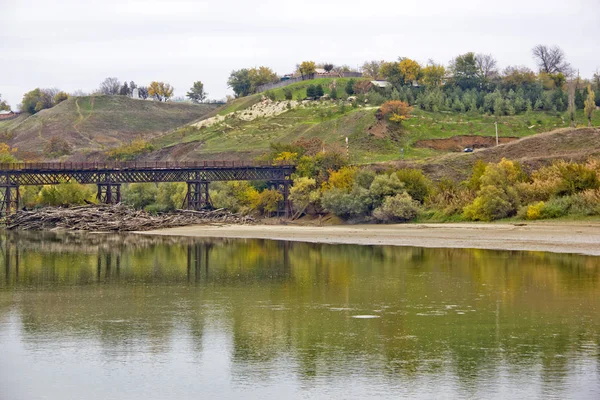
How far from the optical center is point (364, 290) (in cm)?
3966

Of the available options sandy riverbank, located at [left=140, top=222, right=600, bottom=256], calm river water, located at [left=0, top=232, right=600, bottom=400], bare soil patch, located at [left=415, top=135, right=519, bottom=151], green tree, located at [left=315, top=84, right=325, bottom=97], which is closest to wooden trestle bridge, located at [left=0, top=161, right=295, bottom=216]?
sandy riverbank, located at [left=140, top=222, right=600, bottom=256]

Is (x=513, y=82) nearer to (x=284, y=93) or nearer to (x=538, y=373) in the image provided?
(x=284, y=93)

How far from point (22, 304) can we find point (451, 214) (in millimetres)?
44807

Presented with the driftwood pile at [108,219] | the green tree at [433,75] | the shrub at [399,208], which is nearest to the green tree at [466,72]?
the green tree at [433,75]

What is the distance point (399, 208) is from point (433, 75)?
85957mm

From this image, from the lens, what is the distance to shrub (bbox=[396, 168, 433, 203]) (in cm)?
8069

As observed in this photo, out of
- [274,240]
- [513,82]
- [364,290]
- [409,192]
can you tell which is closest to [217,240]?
[274,240]

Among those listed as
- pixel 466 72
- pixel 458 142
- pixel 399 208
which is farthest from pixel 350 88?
pixel 399 208

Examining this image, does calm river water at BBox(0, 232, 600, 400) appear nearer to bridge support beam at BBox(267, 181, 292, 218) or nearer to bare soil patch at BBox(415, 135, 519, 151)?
bridge support beam at BBox(267, 181, 292, 218)

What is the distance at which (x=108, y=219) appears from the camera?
91000 mm

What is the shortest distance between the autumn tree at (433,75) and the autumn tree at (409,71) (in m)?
1.66

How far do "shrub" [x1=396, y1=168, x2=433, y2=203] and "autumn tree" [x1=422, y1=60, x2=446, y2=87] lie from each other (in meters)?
77.0

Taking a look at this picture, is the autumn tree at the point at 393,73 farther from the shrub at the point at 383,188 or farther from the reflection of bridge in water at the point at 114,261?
the reflection of bridge in water at the point at 114,261

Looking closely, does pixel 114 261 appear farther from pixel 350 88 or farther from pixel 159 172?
pixel 350 88
